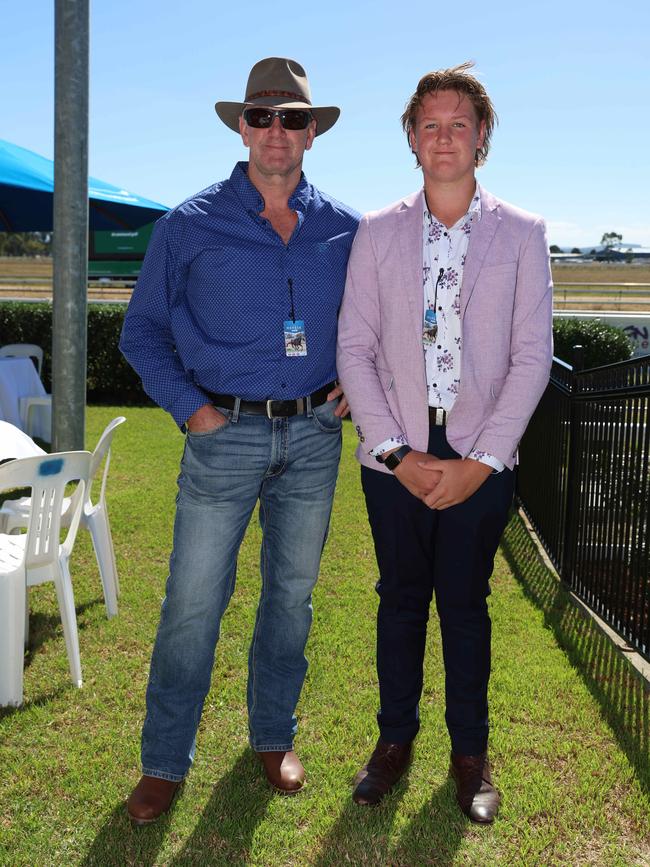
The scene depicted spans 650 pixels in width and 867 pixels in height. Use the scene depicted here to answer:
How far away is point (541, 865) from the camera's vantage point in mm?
2646

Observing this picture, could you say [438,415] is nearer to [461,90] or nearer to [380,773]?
[461,90]

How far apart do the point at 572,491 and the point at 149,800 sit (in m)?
3.39

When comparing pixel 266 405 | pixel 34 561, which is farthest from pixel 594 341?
pixel 266 405

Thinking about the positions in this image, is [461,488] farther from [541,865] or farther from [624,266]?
[624,266]

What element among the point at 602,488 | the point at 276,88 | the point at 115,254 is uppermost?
the point at 115,254

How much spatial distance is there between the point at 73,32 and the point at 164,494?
153 inches

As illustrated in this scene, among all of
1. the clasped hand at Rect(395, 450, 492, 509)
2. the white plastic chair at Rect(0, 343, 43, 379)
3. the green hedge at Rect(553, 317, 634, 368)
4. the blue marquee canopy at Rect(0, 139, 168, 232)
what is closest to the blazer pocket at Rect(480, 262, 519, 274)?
the clasped hand at Rect(395, 450, 492, 509)

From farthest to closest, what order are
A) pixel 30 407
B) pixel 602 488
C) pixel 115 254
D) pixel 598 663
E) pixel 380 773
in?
pixel 115 254 → pixel 30 407 → pixel 602 488 → pixel 598 663 → pixel 380 773

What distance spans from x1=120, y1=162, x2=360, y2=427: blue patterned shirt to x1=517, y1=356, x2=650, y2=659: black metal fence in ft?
5.86

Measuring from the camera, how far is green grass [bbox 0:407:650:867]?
2.71 m

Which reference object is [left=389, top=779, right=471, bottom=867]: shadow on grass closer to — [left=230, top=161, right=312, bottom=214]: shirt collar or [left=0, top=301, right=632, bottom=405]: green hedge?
[left=230, top=161, right=312, bottom=214]: shirt collar

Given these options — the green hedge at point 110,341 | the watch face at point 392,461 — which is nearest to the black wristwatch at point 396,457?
the watch face at point 392,461

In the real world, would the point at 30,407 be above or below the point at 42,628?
above

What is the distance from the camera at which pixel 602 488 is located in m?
4.79
